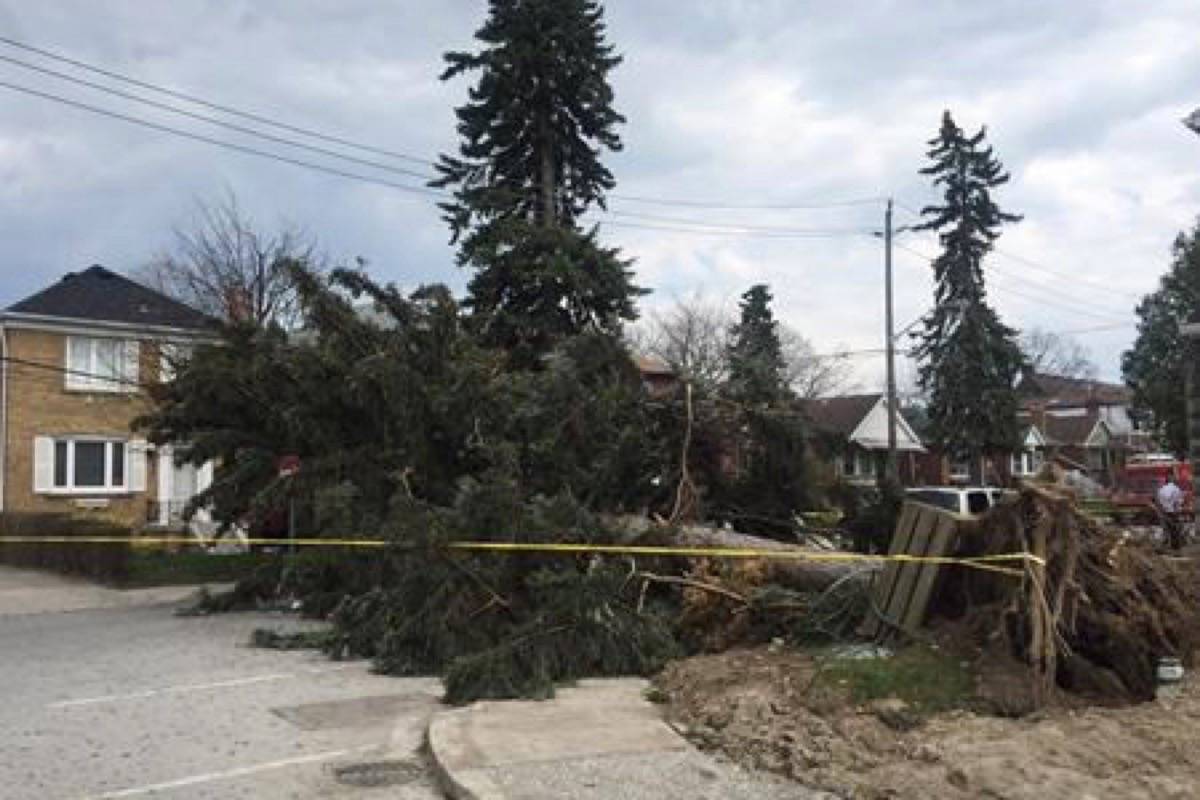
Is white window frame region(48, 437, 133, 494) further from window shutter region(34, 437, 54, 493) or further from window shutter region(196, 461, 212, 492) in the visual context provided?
window shutter region(196, 461, 212, 492)

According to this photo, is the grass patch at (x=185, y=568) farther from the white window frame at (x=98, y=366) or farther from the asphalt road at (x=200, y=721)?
the white window frame at (x=98, y=366)

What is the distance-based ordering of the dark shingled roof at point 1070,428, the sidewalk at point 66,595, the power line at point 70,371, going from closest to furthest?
the sidewalk at point 66,595 < the power line at point 70,371 < the dark shingled roof at point 1070,428

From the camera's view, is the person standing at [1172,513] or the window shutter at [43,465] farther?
the window shutter at [43,465]

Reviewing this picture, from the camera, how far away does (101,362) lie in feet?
115

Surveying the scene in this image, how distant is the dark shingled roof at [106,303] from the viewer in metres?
34.7

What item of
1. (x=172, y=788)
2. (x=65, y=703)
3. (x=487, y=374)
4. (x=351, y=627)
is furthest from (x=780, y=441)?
(x=172, y=788)

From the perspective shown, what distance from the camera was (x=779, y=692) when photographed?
349 inches

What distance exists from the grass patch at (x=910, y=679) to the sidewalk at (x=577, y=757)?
4.37 ft

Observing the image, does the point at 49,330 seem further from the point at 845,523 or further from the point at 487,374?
the point at 845,523

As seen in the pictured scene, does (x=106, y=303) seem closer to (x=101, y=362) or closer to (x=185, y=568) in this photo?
(x=101, y=362)

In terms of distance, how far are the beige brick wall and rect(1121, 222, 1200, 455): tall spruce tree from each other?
1357 inches

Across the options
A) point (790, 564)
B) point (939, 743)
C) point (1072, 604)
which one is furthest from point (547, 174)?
point (939, 743)

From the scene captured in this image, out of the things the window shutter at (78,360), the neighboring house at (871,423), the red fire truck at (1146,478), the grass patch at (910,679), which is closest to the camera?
the grass patch at (910,679)

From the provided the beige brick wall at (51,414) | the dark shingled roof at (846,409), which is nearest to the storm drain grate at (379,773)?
the beige brick wall at (51,414)
